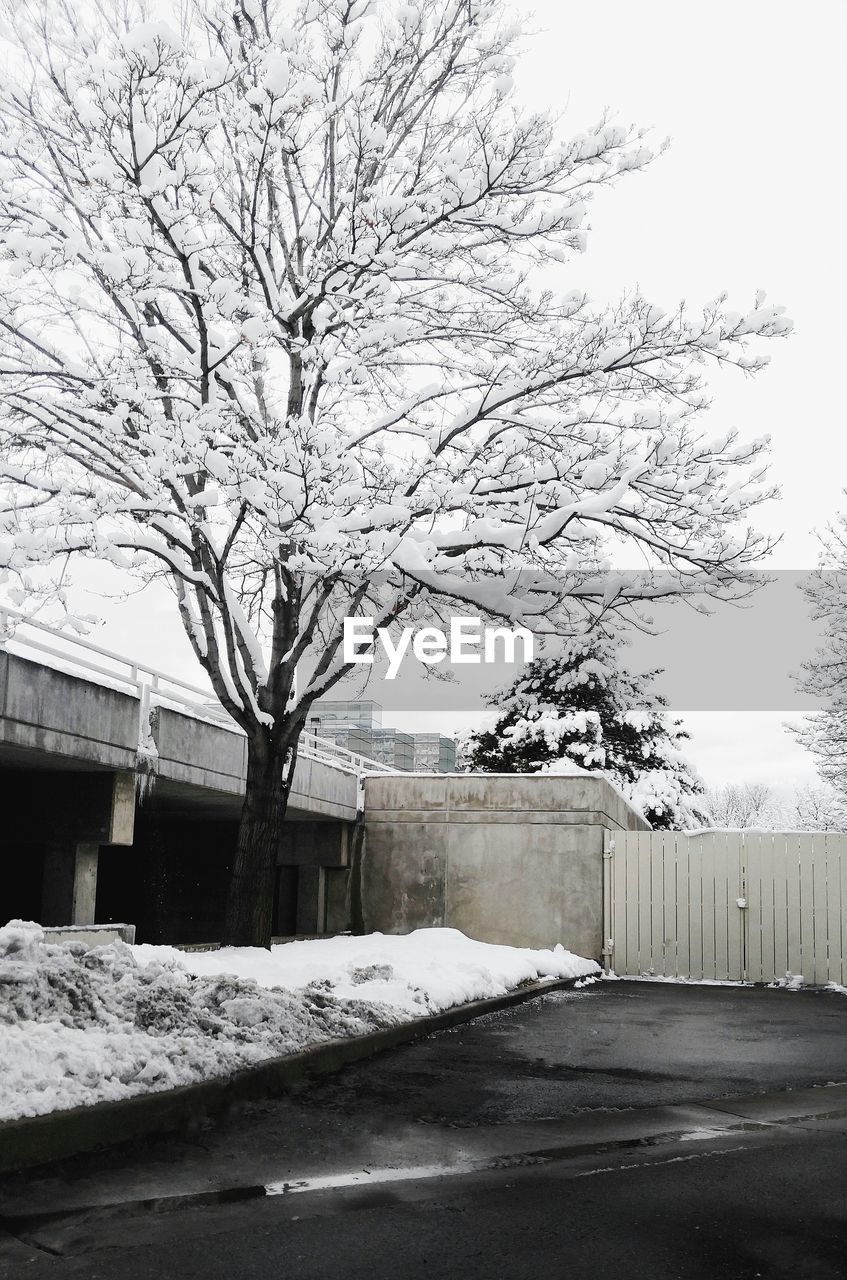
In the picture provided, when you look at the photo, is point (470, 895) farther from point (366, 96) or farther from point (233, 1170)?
point (233, 1170)

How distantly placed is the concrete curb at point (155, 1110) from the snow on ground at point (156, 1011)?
9 centimetres

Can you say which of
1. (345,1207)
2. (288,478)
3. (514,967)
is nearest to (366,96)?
(288,478)

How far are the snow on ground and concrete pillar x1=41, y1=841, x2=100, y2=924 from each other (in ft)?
14.9

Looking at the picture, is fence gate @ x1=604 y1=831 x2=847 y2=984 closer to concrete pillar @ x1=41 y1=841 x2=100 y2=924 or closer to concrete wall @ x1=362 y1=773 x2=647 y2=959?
concrete wall @ x1=362 y1=773 x2=647 y2=959

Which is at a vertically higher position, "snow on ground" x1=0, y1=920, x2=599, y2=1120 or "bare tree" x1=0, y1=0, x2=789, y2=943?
"bare tree" x1=0, y1=0, x2=789, y2=943

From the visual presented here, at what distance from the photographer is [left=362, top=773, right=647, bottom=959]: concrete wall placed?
63.1 feet

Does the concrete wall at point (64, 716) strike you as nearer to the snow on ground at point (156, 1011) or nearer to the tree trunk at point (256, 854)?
the tree trunk at point (256, 854)

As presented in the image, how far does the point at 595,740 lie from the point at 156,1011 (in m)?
29.7

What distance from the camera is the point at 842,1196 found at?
16.5 ft

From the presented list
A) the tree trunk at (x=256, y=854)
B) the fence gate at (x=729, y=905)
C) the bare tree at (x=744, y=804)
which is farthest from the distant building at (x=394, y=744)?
the tree trunk at (x=256, y=854)

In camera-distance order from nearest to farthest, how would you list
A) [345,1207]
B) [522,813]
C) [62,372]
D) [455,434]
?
1. [345,1207]
2. [62,372]
3. [455,434]
4. [522,813]

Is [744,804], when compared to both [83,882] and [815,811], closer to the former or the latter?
[815,811]

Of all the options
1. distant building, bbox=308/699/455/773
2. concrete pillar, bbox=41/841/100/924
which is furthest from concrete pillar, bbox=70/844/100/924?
distant building, bbox=308/699/455/773

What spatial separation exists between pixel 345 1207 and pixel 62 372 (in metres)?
9.64
